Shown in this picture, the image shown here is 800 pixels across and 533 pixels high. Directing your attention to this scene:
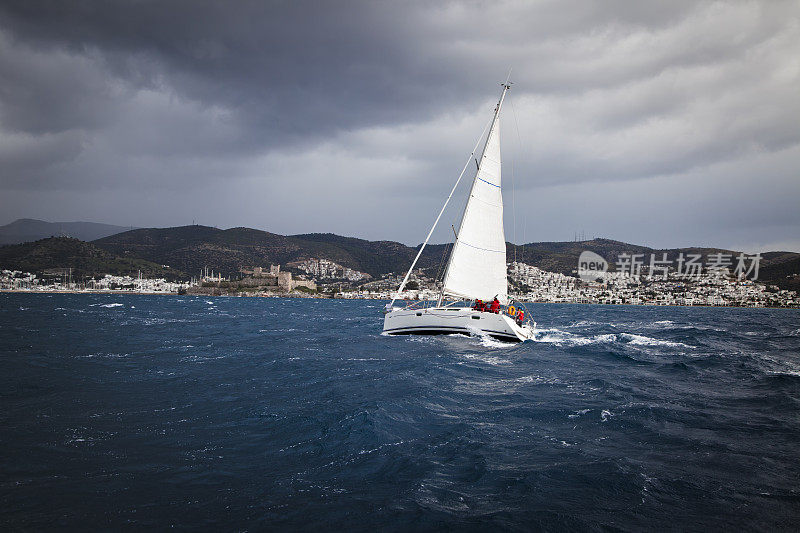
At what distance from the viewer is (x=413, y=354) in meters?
20.5

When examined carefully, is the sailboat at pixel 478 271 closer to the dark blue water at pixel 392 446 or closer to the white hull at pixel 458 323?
the white hull at pixel 458 323

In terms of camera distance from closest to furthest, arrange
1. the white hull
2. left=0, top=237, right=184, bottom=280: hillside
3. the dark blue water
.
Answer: the dark blue water < the white hull < left=0, top=237, right=184, bottom=280: hillside

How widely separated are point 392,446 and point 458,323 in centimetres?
1659

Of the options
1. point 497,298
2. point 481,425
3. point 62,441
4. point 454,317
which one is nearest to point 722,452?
point 481,425

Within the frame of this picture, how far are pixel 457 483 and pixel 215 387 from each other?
9602mm

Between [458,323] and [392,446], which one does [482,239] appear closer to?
[458,323]

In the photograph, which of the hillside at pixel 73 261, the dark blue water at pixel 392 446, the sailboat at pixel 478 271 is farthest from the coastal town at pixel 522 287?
the dark blue water at pixel 392 446

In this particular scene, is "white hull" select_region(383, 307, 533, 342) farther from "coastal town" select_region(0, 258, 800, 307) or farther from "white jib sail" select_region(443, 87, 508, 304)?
"coastal town" select_region(0, 258, 800, 307)

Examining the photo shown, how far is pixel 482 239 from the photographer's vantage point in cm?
2542

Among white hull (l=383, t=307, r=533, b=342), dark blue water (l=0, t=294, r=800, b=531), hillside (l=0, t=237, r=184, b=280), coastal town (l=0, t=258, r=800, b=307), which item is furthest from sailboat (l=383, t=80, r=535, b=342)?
hillside (l=0, t=237, r=184, b=280)

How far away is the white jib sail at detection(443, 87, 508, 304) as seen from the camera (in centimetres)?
2484

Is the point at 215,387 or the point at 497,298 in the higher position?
the point at 497,298

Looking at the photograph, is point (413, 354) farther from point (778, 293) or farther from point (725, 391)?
point (778, 293)

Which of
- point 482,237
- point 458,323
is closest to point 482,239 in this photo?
point 482,237
